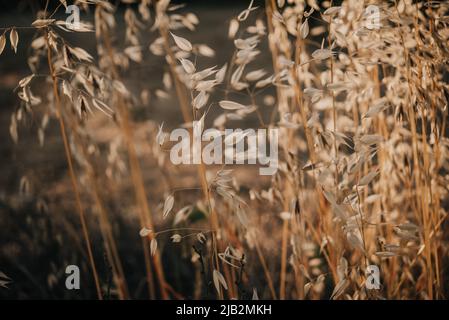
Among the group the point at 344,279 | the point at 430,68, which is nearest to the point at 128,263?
the point at 344,279

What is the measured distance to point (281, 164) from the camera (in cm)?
95

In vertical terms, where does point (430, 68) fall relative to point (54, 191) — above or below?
above

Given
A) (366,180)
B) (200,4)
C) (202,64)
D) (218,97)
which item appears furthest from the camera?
(200,4)

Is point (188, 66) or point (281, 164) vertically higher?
point (188, 66)

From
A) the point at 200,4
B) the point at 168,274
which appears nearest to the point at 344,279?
the point at 168,274

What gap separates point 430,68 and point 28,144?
2.30 meters

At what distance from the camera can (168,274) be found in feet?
4.77

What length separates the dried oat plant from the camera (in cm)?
74

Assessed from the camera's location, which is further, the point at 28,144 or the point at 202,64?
the point at 202,64

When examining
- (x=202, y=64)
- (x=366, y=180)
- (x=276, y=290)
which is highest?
(x=202, y=64)

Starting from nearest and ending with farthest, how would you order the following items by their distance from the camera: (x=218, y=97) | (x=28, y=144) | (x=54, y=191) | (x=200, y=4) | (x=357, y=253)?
(x=357, y=253), (x=54, y=191), (x=28, y=144), (x=218, y=97), (x=200, y=4)

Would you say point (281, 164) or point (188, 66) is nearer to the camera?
point (188, 66)

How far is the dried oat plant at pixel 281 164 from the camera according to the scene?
745mm

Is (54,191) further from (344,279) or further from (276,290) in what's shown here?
(344,279)
